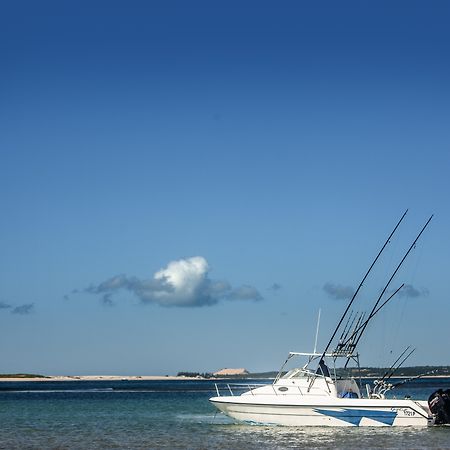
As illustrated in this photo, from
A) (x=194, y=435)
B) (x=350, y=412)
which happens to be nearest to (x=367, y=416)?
(x=350, y=412)

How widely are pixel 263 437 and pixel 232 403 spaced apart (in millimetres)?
3640

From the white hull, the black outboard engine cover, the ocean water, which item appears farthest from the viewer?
the black outboard engine cover

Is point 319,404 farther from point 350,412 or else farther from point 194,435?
point 194,435

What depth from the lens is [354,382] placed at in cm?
3875

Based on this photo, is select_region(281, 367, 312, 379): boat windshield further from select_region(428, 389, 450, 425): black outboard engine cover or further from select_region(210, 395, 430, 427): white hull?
select_region(428, 389, 450, 425): black outboard engine cover

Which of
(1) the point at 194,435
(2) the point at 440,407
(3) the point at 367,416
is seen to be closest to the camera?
(3) the point at 367,416

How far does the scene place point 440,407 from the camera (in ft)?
121

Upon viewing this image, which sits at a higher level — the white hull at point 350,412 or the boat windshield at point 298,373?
the boat windshield at point 298,373

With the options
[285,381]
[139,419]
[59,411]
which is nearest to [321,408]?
[285,381]

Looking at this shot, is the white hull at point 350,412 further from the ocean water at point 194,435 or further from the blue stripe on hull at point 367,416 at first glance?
the ocean water at point 194,435

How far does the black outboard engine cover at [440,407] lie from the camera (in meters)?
36.8

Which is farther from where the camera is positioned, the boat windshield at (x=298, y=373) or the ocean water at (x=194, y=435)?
the boat windshield at (x=298, y=373)

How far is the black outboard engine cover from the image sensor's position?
36.8m

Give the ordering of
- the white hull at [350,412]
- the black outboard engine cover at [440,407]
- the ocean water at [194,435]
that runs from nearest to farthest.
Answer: the ocean water at [194,435] → the white hull at [350,412] → the black outboard engine cover at [440,407]
